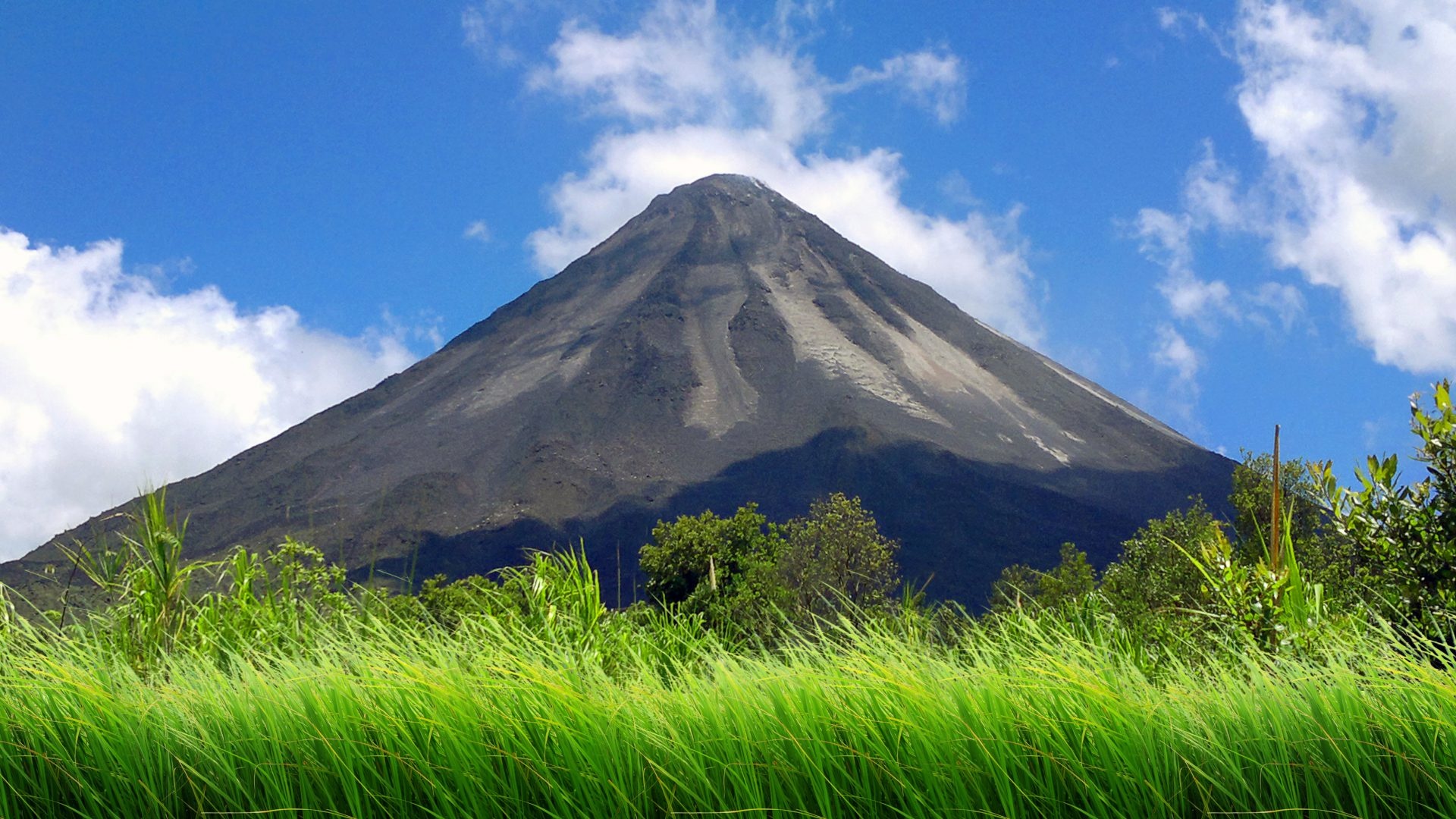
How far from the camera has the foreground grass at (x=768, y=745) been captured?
3.74 metres

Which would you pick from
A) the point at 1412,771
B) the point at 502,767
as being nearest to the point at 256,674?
the point at 502,767

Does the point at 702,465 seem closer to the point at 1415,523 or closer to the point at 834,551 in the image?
the point at 834,551

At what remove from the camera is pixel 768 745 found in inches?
151

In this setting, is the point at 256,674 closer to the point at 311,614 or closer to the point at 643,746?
the point at 643,746

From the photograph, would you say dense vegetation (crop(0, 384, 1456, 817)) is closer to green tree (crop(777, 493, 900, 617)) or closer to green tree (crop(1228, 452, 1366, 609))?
green tree (crop(1228, 452, 1366, 609))

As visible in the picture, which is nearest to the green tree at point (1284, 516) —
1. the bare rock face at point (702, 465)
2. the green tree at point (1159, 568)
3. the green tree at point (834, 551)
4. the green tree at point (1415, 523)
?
the green tree at point (1159, 568)

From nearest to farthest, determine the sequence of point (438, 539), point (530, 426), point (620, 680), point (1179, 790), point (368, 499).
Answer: point (1179, 790) < point (620, 680) < point (438, 539) < point (368, 499) < point (530, 426)

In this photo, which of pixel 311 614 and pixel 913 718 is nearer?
pixel 913 718

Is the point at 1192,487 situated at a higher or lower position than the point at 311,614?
lower

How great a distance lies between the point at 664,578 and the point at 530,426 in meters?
137

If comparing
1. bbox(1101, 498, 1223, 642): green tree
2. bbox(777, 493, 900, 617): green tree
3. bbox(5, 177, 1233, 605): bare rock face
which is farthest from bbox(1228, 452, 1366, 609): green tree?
bbox(5, 177, 1233, 605): bare rock face

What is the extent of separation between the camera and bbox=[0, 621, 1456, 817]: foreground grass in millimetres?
3738

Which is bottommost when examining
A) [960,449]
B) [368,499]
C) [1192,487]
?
[1192,487]

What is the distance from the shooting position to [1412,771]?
3.72 m
